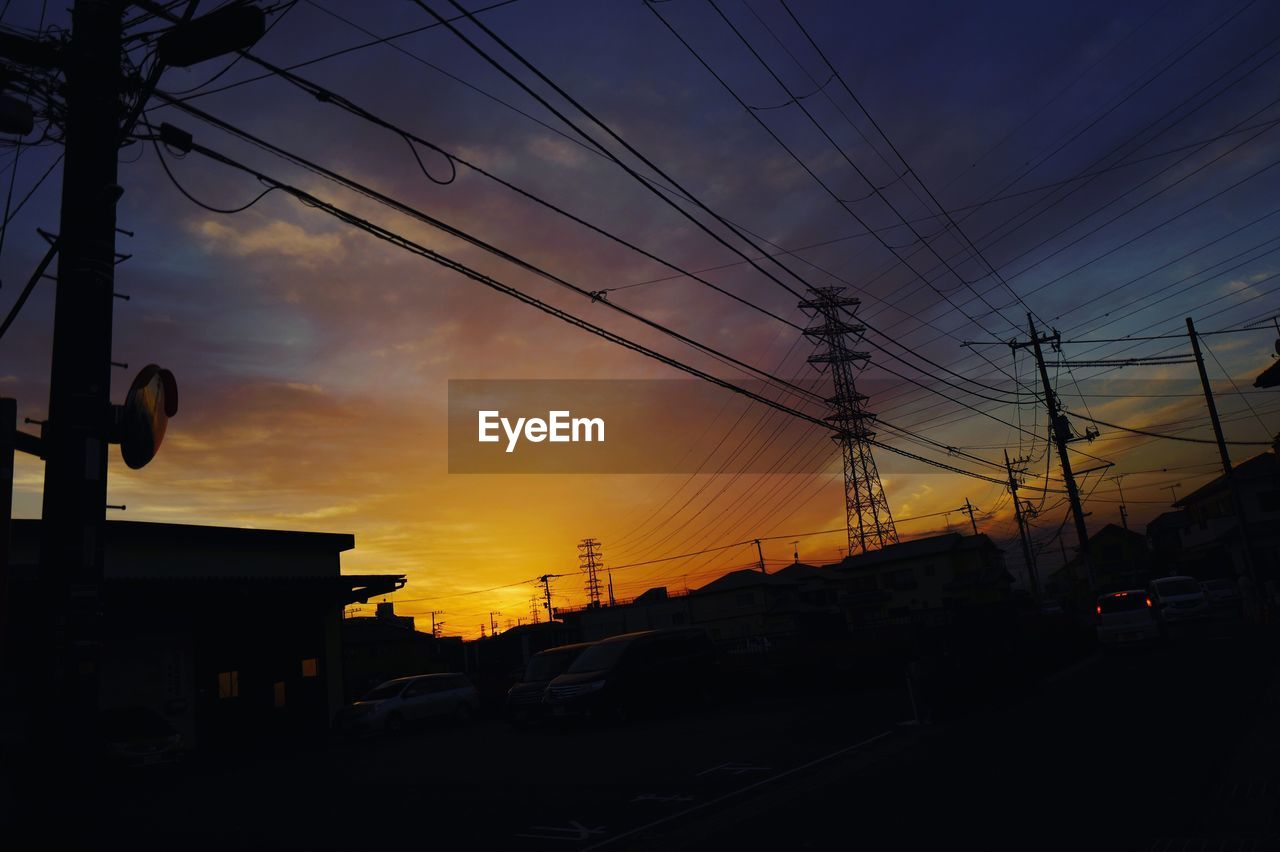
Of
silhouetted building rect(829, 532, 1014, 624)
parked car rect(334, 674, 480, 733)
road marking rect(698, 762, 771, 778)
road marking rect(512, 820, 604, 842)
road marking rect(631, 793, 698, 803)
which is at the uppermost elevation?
silhouetted building rect(829, 532, 1014, 624)

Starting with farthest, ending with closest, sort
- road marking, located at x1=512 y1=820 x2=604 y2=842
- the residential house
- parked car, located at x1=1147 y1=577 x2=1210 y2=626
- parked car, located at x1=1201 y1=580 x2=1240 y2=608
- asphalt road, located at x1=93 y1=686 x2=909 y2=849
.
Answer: the residential house, parked car, located at x1=1201 y1=580 x2=1240 y2=608, parked car, located at x1=1147 y1=577 x2=1210 y2=626, asphalt road, located at x1=93 y1=686 x2=909 y2=849, road marking, located at x1=512 y1=820 x2=604 y2=842

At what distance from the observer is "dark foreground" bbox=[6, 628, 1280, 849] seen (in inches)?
270

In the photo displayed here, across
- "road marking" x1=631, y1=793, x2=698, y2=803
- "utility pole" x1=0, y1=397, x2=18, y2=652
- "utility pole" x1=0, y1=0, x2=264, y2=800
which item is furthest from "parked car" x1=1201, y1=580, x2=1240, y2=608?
"utility pole" x1=0, y1=397, x2=18, y2=652

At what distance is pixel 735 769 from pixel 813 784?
5.90 feet

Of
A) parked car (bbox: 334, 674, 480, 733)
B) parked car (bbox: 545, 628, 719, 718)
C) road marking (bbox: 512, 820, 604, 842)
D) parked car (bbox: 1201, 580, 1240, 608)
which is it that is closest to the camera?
road marking (bbox: 512, 820, 604, 842)

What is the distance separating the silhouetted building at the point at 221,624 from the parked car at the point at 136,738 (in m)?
2.34

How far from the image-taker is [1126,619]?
76.7 ft

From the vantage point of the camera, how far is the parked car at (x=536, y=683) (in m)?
18.5

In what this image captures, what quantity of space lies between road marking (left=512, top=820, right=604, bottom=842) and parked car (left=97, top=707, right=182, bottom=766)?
43.4 feet

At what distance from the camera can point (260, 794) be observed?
1289 cm

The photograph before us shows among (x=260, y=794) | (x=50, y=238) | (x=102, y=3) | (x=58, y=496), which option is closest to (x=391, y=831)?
(x=260, y=794)

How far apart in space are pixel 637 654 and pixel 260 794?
27.9ft

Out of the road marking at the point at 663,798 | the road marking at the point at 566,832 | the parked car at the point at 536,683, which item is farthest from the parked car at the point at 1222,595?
the road marking at the point at 566,832

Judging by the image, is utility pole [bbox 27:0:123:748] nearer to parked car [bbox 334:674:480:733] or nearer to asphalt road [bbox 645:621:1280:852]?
asphalt road [bbox 645:621:1280:852]
